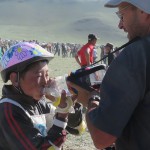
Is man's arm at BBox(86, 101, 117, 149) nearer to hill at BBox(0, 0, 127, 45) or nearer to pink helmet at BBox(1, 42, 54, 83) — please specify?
pink helmet at BBox(1, 42, 54, 83)

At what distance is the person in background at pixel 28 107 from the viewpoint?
3281 millimetres

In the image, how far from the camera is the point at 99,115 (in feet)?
8.32

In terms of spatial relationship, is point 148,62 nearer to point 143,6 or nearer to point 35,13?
point 143,6

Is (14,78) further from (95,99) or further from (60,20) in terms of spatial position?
(60,20)

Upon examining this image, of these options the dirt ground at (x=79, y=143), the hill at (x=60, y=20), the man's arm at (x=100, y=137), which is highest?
the hill at (x=60, y=20)

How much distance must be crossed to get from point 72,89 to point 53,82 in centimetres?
43

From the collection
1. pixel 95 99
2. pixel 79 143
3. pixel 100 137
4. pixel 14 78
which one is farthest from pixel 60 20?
pixel 100 137

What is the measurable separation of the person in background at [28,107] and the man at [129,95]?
73 centimetres

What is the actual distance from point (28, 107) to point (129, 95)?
1229 millimetres

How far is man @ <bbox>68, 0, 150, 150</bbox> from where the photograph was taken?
8.04 ft

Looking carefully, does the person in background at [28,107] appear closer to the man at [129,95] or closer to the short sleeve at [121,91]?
the man at [129,95]

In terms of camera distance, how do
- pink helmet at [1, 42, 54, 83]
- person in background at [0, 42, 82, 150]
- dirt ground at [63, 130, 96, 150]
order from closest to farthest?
person in background at [0, 42, 82, 150]
pink helmet at [1, 42, 54, 83]
dirt ground at [63, 130, 96, 150]

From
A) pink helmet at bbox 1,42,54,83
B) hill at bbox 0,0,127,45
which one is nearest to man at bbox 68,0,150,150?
pink helmet at bbox 1,42,54,83

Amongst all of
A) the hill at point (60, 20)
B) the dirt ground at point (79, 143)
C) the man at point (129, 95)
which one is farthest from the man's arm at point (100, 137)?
the hill at point (60, 20)
